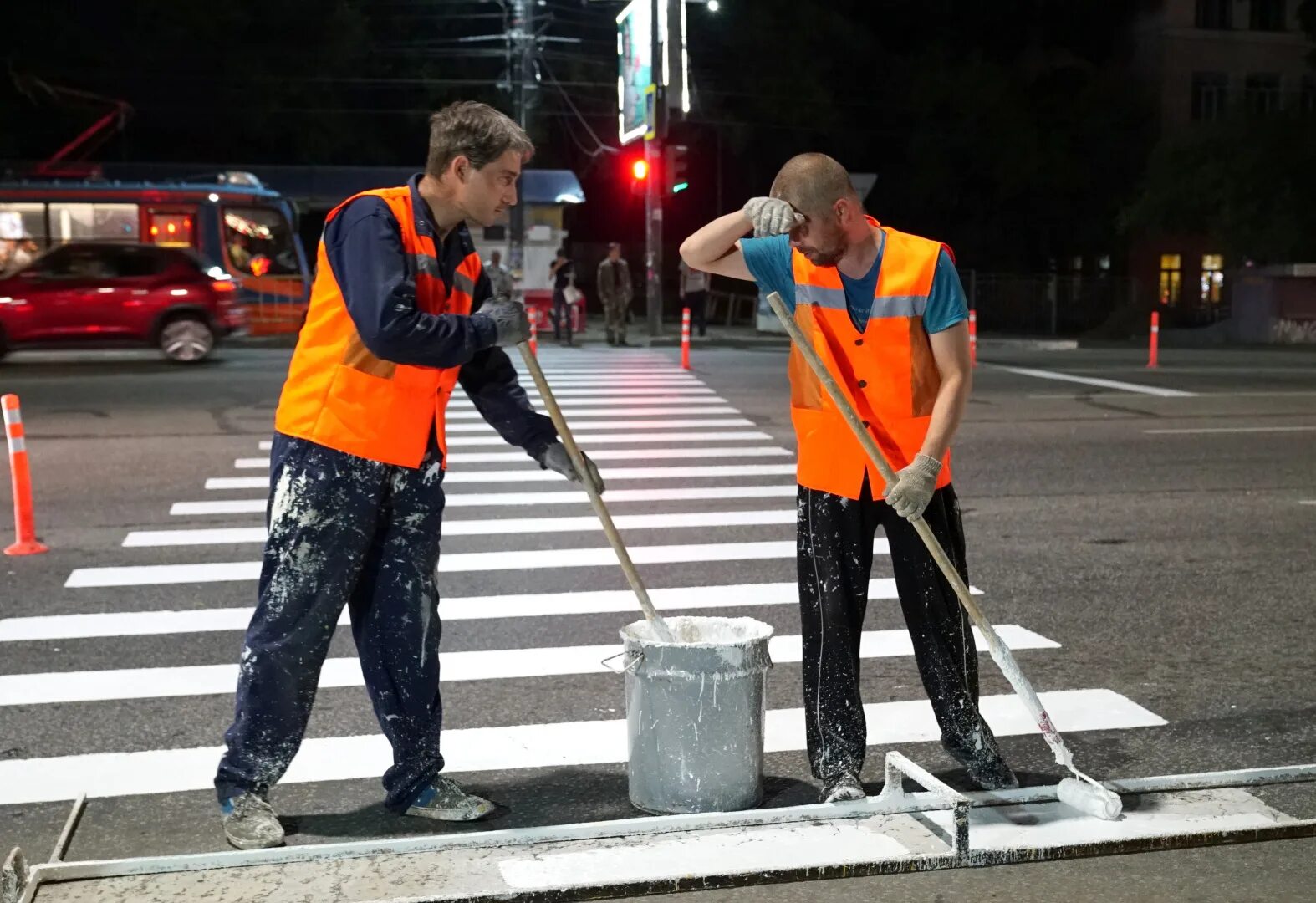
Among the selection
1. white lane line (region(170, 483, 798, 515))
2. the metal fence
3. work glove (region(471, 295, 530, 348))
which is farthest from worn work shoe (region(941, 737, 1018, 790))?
the metal fence

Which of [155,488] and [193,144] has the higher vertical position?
[193,144]

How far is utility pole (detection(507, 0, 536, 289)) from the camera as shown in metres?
32.6

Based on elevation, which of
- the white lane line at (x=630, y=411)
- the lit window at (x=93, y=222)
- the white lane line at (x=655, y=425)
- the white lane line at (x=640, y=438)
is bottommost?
the white lane line at (x=640, y=438)

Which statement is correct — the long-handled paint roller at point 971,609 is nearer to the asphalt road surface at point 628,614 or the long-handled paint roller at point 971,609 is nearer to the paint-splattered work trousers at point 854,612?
the paint-splattered work trousers at point 854,612

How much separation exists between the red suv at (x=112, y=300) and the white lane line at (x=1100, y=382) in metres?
11.5

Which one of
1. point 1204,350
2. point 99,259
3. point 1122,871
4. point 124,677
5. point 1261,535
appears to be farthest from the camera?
point 1204,350

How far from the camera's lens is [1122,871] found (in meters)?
4.25

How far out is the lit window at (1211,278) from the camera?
42.7 m

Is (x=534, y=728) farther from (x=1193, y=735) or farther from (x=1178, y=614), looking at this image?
(x=1178, y=614)

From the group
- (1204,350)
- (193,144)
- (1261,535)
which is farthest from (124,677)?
(193,144)

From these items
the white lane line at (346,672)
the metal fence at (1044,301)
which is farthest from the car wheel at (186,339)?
the metal fence at (1044,301)

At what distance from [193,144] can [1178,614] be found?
131 feet

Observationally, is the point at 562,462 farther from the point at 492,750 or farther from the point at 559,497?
the point at 559,497

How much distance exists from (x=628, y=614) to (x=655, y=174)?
858 inches
